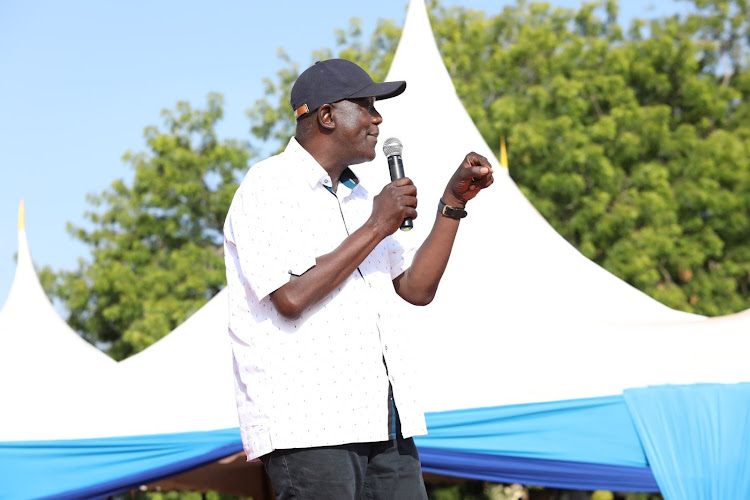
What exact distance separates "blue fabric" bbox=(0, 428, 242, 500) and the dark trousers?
9.74ft

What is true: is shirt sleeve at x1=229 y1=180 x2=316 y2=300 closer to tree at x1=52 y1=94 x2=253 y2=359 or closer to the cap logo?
the cap logo

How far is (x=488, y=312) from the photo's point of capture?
498cm

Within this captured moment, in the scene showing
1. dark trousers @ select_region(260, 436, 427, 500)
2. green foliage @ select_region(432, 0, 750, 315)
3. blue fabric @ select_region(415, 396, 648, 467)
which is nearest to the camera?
dark trousers @ select_region(260, 436, 427, 500)

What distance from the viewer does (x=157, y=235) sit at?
16609mm

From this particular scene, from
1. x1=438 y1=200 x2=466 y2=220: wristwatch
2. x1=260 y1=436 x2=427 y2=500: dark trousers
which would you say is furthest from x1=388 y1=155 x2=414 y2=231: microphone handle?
x1=260 y1=436 x2=427 y2=500: dark trousers

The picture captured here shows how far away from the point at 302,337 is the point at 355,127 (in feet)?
1.48

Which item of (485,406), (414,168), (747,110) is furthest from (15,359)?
(747,110)

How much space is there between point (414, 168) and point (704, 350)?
189cm

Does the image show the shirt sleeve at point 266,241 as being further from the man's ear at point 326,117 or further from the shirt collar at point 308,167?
the man's ear at point 326,117

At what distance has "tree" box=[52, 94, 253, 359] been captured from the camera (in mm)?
15328

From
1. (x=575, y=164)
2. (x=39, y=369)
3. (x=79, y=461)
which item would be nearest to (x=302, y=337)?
(x=79, y=461)

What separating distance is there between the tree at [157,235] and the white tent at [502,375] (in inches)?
385

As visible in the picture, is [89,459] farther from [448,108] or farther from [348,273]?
[348,273]

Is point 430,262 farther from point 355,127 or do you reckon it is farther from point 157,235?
point 157,235
